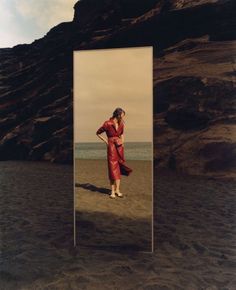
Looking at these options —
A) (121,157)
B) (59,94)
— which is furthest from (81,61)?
(59,94)

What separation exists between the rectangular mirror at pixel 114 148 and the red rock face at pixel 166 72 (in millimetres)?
1266

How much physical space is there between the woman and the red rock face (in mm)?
1321

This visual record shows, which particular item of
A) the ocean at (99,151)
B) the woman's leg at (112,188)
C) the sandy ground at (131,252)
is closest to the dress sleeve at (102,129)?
the ocean at (99,151)

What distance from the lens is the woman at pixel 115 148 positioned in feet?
13.0

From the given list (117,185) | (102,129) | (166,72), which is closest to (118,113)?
(102,129)

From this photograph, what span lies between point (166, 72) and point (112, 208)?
2365mm

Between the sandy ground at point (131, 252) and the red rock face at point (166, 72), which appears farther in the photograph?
the red rock face at point (166, 72)

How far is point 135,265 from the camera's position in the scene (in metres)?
3.64

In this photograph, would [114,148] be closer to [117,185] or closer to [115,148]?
[115,148]

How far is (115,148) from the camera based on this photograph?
159 inches

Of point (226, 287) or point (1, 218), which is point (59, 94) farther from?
point (226, 287)

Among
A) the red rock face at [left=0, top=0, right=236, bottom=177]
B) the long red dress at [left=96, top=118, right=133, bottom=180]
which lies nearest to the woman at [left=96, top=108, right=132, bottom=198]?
the long red dress at [left=96, top=118, right=133, bottom=180]

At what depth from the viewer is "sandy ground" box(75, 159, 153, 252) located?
3918 millimetres

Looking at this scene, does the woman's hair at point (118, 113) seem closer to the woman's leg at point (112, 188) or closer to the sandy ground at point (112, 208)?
the sandy ground at point (112, 208)
